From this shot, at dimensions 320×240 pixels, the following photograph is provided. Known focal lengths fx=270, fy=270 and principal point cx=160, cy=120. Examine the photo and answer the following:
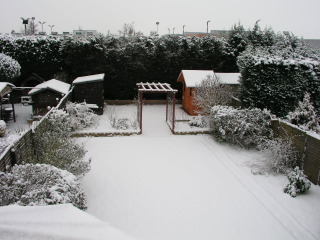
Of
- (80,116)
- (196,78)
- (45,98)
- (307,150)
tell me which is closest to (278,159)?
(307,150)


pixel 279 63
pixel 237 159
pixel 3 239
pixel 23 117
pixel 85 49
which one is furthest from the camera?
pixel 85 49

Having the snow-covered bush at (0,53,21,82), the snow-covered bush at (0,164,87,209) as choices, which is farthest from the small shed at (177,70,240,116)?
the snow-covered bush at (0,53,21,82)

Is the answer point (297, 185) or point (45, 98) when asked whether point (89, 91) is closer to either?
point (45, 98)

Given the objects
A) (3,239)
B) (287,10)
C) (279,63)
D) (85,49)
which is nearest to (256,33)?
(287,10)

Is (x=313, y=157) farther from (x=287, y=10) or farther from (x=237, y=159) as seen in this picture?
(x=287, y=10)

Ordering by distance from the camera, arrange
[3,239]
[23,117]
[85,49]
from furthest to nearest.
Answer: [85,49], [23,117], [3,239]

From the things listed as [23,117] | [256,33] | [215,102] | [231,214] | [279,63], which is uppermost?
[256,33]

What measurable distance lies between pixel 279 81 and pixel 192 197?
815cm

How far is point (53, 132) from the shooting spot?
914cm

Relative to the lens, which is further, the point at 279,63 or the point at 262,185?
the point at 279,63

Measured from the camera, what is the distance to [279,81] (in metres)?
12.9

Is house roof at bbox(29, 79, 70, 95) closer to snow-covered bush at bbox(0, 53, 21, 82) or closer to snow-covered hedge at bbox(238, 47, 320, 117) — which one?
snow-covered bush at bbox(0, 53, 21, 82)

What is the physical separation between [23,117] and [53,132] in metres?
7.55

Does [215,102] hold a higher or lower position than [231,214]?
higher
